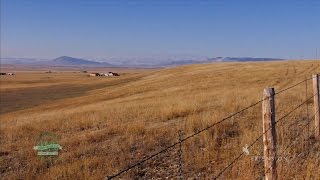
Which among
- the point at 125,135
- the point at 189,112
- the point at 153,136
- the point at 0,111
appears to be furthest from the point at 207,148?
the point at 0,111

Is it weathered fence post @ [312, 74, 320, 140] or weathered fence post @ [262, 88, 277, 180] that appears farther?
weathered fence post @ [312, 74, 320, 140]

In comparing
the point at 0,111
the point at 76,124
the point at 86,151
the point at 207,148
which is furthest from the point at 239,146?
the point at 0,111

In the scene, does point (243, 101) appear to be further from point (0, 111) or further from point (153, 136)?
point (0, 111)

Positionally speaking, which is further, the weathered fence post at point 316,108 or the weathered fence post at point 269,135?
the weathered fence post at point 316,108

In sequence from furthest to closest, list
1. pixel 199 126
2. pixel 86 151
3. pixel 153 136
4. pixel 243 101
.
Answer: pixel 243 101 < pixel 199 126 < pixel 153 136 < pixel 86 151

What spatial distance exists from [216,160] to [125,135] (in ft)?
15.5

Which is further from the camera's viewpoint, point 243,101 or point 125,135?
point 243,101

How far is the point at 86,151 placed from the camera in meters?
12.6

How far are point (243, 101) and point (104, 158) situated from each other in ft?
36.2

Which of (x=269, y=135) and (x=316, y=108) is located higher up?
(x=269, y=135)

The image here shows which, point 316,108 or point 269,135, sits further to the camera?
point 316,108

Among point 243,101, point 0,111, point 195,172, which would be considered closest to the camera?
point 195,172

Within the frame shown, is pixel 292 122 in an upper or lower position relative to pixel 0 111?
upper

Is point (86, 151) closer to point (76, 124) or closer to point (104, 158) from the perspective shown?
point (104, 158)
